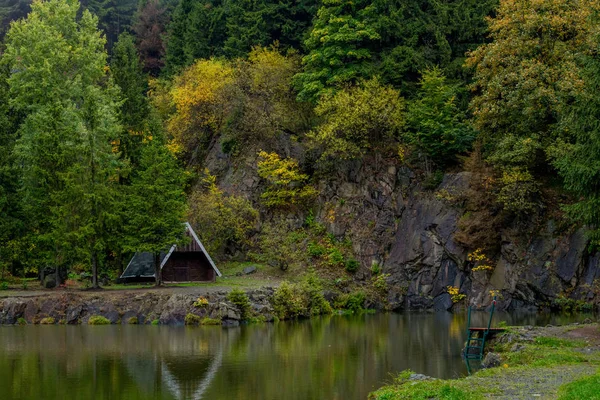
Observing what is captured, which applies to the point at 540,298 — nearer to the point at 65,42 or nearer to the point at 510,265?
the point at 510,265

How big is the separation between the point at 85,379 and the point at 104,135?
26.9 metres

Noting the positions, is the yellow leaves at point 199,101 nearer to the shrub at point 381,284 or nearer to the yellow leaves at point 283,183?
the yellow leaves at point 283,183

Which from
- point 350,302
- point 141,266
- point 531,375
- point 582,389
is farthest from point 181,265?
point 582,389

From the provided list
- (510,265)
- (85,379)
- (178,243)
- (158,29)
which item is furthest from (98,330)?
(158,29)

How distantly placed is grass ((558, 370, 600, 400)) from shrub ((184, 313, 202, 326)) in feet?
80.8

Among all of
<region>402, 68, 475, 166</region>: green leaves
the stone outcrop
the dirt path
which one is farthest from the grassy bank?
<region>402, 68, 475, 166</region>: green leaves

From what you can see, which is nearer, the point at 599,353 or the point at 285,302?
the point at 599,353

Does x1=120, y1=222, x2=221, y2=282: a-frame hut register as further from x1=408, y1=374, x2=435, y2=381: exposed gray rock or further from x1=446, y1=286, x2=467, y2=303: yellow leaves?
x1=408, y1=374, x2=435, y2=381: exposed gray rock

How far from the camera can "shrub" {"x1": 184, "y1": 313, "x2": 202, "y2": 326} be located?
39.5 m

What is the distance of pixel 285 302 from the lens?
1693 inches

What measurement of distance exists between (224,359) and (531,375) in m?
11.2

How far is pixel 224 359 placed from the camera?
2708 centimetres

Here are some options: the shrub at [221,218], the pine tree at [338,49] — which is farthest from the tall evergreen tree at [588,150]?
the pine tree at [338,49]

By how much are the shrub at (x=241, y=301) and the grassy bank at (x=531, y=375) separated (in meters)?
15.7
